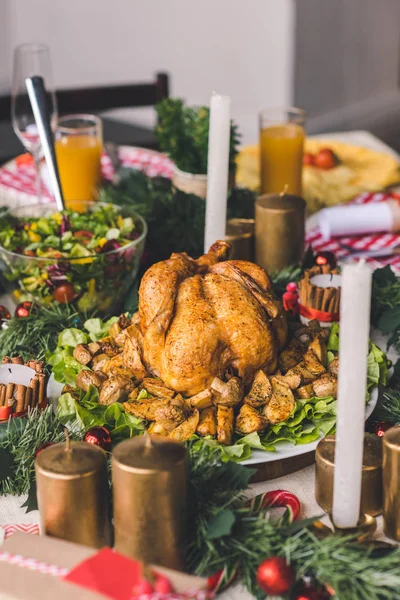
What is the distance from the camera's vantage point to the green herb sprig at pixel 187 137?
1.84 meters

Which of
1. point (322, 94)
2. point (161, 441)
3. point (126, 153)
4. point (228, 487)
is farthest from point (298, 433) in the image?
point (322, 94)

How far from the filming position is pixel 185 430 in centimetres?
110

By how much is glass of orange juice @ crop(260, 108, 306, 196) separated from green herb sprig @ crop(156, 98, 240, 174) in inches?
9.6

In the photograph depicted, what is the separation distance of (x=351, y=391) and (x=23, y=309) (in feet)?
2.59

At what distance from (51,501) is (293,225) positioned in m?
0.83

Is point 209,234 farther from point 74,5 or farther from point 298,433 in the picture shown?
point 74,5

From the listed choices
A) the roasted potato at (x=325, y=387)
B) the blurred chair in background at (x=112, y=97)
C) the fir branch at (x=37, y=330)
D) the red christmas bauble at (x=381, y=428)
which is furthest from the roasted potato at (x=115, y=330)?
the blurred chair in background at (x=112, y=97)

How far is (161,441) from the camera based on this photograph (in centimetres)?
91

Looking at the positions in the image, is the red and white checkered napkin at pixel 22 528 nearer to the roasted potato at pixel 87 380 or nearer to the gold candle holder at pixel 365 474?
the roasted potato at pixel 87 380

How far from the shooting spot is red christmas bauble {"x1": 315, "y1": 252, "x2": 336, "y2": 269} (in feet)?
5.27

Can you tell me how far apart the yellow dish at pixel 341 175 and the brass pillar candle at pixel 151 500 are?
4.40 ft

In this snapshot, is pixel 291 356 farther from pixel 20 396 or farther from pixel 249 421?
pixel 20 396

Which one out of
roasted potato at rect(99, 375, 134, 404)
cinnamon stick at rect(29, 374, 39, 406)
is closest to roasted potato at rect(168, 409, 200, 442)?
roasted potato at rect(99, 375, 134, 404)

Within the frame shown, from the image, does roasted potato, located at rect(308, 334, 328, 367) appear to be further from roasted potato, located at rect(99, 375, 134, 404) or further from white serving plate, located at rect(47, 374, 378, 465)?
roasted potato, located at rect(99, 375, 134, 404)
